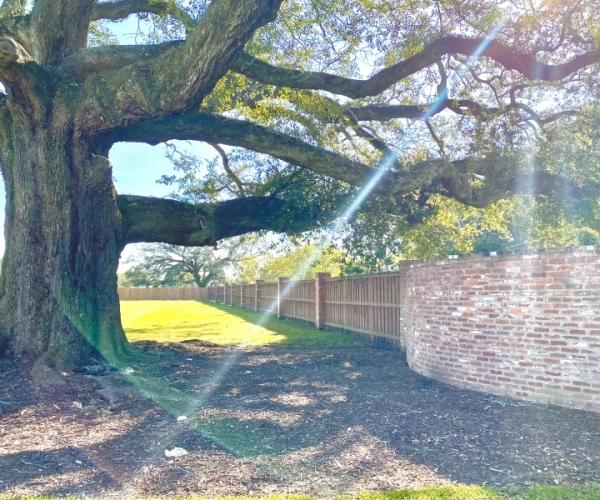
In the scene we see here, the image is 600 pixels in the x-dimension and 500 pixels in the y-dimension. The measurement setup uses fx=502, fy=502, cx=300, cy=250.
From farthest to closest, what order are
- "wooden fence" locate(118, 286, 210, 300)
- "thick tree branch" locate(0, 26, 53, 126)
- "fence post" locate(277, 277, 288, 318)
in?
"wooden fence" locate(118, 286, 210, 300)
"fence post" locate(277, 277, 288, 318)
"thick tree branch" locate(0, 26, 53, 126)

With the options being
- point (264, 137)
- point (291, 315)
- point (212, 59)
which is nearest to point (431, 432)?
point (212, 59)

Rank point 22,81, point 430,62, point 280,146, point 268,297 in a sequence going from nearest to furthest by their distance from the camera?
point 22,81 → point 280,146 → point 430,62 → point 268,297

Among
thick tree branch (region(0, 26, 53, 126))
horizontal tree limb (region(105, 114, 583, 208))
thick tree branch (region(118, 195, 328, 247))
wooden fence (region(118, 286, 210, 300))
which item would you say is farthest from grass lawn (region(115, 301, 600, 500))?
wooden fence (region(118, 286, 210, 300))

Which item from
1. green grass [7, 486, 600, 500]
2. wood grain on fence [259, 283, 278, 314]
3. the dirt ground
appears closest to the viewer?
green grass [7, 486, 600, 500]

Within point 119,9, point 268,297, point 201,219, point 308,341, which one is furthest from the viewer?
point 268,297

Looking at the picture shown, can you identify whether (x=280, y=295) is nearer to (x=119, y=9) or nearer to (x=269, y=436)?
(x=119, y=9)

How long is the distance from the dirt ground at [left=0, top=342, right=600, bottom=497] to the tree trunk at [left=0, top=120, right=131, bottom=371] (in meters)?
0.54

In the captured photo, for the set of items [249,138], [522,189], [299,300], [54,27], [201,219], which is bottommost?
[299,300]

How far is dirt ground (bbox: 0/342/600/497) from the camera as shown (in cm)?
373

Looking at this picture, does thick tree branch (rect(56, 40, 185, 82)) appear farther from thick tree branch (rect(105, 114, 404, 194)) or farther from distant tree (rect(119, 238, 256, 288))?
distant tree (rect(119, 238, 256, 288))

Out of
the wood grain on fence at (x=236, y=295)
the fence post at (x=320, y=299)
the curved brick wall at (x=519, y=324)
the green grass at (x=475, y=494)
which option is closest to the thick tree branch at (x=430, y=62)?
the curved brick wall at (x=519, y=324)

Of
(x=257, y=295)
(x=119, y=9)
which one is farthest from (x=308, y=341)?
(x=257, y=295)

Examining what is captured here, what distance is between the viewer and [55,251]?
7.18 metres

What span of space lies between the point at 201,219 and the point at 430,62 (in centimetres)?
505
